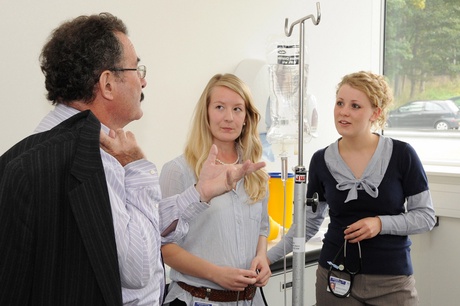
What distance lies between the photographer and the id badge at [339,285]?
232 cm

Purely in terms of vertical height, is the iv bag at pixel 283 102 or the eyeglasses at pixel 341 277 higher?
the iv bag at pixel 283 102

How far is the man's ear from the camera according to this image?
1.44m

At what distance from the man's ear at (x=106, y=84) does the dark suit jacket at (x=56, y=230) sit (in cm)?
21

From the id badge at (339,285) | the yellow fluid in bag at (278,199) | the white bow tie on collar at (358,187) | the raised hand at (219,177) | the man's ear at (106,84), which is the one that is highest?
the man's ear at (106,84)

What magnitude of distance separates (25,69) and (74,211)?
1.27m

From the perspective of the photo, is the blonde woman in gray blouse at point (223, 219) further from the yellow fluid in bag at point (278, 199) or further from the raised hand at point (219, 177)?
the yellow fluid in bag at point (278, 199)

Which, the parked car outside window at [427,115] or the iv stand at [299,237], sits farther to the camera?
the parked car outside window at [427,115]

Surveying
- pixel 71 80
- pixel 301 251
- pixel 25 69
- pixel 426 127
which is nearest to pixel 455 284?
pixel 426 127

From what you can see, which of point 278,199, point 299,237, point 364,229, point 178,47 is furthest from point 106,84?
point 278,199

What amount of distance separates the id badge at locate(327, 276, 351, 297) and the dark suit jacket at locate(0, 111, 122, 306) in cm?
127

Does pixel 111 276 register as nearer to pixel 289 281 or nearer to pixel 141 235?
pixel 141 235

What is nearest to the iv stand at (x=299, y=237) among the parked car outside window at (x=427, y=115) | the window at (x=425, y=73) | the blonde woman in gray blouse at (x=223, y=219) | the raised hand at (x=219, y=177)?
the raised hand at (x=219, y=177)

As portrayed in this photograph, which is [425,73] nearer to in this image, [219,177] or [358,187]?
[358,187]

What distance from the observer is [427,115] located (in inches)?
175
